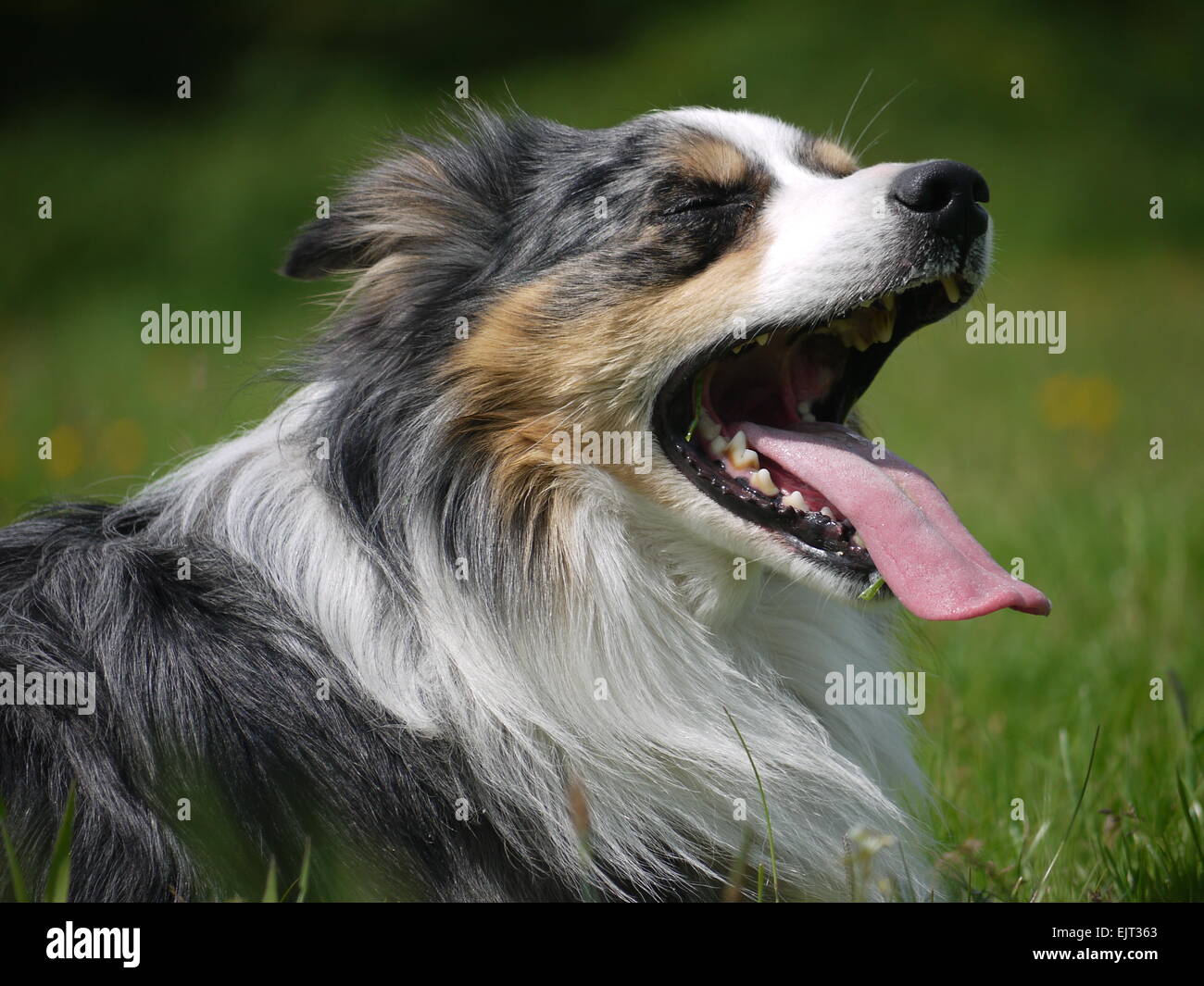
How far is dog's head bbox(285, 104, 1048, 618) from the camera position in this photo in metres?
2.90

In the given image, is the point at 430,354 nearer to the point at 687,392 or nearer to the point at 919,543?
the point at 687,392

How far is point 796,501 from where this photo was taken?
293 cm

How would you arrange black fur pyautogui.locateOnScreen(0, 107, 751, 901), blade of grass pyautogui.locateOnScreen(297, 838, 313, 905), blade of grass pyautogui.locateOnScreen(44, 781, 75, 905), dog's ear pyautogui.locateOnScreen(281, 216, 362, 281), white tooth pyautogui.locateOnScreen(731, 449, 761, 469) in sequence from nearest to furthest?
blade of grass pyautogui.locateOnScreen(44, 781, 75, 905) < blade of grass pyautogui.locateOnScreen(297, 838, 313, 905) < black fur pyautogui.locateOnScreen(0, 107, 751, 901) < white tooth pyautogui.locateOnScreen(731, 449, 761, 469) < dog's ear pyautogui.locateOnScreen(281, 216, 362, 281)

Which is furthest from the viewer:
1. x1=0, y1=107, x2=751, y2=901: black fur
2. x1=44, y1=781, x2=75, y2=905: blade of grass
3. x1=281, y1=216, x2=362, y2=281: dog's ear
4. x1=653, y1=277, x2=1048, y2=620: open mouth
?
x1=281, y1=216, x2=362, y2=281: dog's ear

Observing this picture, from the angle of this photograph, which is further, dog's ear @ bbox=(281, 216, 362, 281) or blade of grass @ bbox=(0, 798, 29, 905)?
dog's ear @ bbox=(281, 216, 362, 281)

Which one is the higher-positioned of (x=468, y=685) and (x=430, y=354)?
(x=430, y=354)

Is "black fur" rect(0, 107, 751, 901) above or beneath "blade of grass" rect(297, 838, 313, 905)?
above

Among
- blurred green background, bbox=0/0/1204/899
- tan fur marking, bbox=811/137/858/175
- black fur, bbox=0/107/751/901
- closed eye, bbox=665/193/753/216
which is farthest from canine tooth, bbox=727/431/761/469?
blurred green background, bbox=0/0/1204/899

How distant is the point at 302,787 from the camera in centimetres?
264

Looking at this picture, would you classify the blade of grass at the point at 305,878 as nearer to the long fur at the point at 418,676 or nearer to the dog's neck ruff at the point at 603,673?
the long fur at the point at 418,676

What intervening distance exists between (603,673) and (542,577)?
0.86ft

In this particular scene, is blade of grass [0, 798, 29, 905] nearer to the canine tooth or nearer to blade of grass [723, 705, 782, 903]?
blade of grass [723, 705, 782, 903]
